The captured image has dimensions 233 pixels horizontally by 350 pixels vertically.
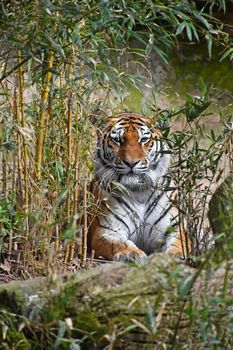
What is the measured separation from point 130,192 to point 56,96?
809 mm

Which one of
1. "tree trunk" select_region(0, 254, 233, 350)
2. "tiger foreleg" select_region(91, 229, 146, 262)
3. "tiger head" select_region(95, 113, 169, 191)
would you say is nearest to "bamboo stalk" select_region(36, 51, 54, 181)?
"tiger head" select_region(95, 113, 169, 191)

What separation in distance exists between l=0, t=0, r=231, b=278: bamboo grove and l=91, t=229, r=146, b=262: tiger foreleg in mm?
178

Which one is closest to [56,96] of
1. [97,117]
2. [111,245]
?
[97,117]

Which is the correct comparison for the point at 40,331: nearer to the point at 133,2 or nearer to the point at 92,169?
the point at 133,2

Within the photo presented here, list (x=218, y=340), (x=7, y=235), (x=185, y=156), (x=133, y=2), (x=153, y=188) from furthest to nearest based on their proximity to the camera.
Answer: (x=153, y=188) < (x=7, y=235) < (x=185, y=156) < (x=133, y=2) < (x=218, y=340)

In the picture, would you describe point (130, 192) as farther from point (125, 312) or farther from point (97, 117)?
point (125, 312)

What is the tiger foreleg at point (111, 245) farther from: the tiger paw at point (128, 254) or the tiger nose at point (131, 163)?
the tiger nose at point (131, 163)

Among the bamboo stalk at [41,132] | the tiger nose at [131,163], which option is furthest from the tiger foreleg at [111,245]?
the bamboo stalk at [41,132]

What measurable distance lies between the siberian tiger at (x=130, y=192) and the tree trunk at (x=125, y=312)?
2386mm

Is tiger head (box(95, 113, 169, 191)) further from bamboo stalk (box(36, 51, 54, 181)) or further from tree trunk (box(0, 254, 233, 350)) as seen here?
tree trunk (box(0, 254, 233, 350))

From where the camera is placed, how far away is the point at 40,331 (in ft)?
12.6

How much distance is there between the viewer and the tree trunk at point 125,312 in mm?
3617

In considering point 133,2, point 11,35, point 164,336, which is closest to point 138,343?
point 164,336

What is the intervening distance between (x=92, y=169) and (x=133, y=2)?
1761 mm
